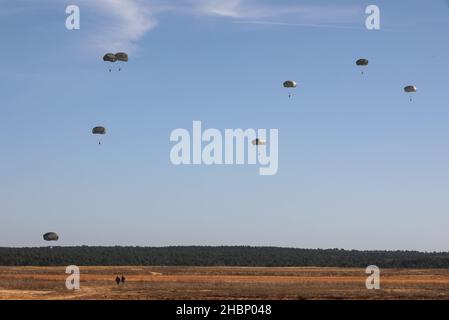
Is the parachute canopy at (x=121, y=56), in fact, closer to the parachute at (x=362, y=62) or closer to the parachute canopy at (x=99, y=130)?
the parachute canopy at (x=99, y=130)

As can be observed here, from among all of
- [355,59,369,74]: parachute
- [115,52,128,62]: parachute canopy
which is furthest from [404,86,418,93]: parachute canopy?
[115,52,128,62]: parachute canopy

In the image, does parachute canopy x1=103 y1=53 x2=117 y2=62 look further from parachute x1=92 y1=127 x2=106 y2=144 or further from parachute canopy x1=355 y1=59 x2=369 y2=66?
parachute canopy x1=355 y1=59 x2=369 y2=66

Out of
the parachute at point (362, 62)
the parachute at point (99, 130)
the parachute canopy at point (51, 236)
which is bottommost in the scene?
the parachute canopy at point (51, 236)

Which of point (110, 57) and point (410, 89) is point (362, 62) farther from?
point (110, 57)

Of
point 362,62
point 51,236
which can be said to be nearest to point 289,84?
point 362,62

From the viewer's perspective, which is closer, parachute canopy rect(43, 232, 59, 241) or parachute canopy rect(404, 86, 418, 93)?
parachute canopy rect(404, 86, 418, 93)

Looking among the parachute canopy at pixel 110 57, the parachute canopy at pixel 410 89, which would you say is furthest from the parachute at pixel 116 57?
the parachute canopy at pixel 410 89

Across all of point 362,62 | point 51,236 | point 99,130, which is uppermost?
point 362,62

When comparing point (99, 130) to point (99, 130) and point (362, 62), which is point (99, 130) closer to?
point (99, 130)

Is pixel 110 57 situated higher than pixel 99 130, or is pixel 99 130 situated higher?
pixel 110 57

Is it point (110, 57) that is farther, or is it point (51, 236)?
point (51, 236)
